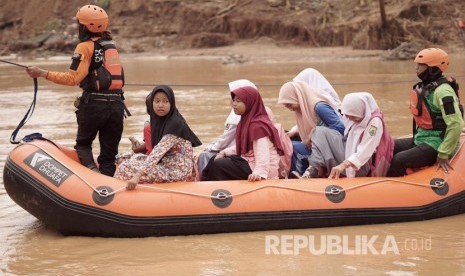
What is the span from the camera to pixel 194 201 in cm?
535

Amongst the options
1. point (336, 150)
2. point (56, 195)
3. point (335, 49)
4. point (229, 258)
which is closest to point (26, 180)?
point (56, 195)

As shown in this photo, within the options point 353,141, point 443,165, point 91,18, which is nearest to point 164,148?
point 91,18

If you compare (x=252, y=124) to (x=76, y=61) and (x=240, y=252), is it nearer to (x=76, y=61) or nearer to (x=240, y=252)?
(x=240, y=252)

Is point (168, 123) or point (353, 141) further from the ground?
point (168, 123)

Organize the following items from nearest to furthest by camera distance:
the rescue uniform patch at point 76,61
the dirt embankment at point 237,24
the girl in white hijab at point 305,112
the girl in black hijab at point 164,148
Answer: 1. the girl in black hijab at point 164,148
2. the rescue uniform patch at point 76,61
3. the girl in white hijab at point 305,112
4. the dirt embankment at point 237,24

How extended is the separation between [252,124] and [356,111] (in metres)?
0.74

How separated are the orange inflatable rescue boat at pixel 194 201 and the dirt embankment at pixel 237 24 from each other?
54.9 ft

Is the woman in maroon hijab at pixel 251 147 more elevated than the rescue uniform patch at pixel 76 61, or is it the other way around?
the rescue uniform patch at pixel 76 61

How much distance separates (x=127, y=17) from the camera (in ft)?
97.8

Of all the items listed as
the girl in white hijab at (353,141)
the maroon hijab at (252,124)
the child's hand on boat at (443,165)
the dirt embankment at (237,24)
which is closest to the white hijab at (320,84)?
the girl in white hijab at (353,141)

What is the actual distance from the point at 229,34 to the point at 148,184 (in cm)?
2172

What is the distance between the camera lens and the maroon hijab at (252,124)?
564cm

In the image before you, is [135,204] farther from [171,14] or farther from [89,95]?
[171,14]

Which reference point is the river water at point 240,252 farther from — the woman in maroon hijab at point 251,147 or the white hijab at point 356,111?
the white hijab at point 356,111
